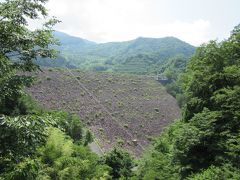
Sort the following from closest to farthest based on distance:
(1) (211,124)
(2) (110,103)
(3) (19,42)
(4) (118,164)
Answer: (3) (19,42)
(1) (211,124)
(4) (118,164)
(2) (110,103)

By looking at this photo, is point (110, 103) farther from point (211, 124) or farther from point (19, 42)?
point (19, 42)

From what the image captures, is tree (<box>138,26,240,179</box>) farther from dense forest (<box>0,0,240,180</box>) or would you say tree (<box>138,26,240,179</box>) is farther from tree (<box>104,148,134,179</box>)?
tree (<box>104,148,134,179</box>)

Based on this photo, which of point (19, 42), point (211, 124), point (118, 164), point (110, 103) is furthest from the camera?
point (110, 103)

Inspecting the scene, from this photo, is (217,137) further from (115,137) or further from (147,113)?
(147,113)

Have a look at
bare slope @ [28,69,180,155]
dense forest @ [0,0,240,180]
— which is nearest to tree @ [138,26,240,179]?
dense forest @ [0,0,240,180]

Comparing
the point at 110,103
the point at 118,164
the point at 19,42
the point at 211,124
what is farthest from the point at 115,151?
the point at 19,42

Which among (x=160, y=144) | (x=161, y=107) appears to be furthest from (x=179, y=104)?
(x=160, y=144)

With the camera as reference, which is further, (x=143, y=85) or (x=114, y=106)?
(x=143, y=85)

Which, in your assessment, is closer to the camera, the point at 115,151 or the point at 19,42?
the point at 19,42
